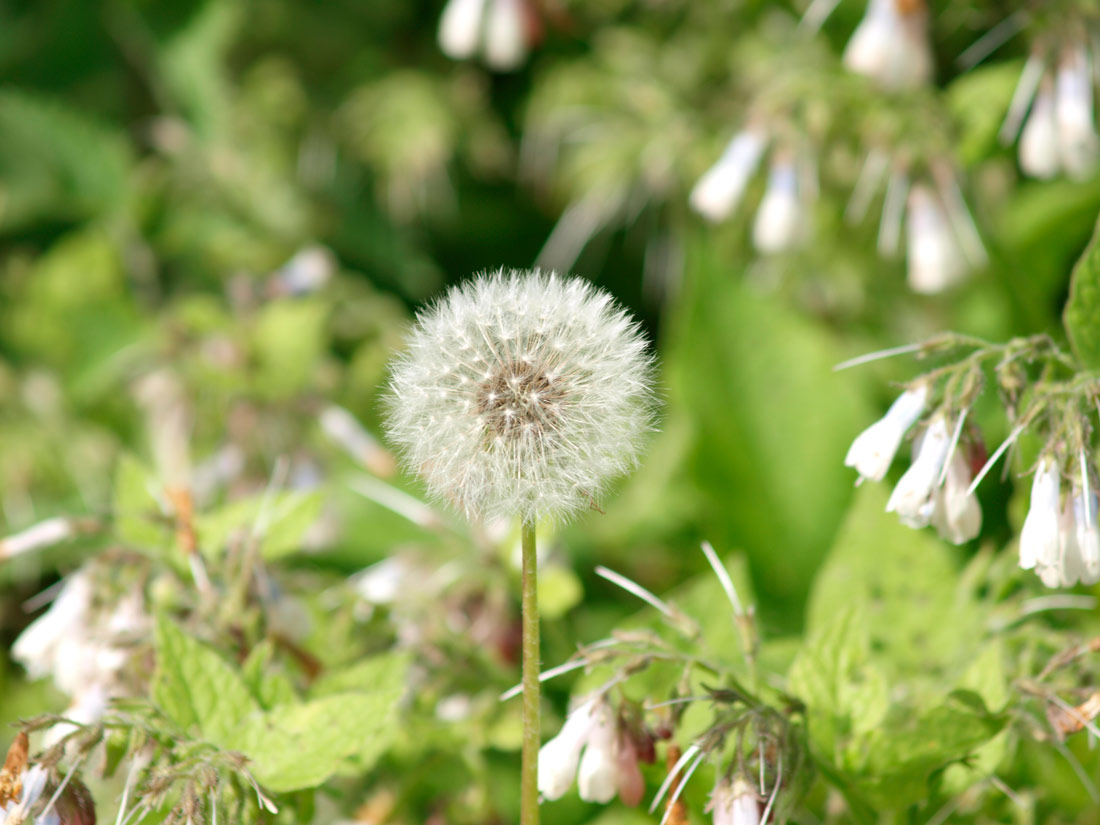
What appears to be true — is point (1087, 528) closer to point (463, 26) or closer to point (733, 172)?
point (733, 172)

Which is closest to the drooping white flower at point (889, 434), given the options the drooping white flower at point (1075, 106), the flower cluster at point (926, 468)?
the flower cluster at point (926, 468)

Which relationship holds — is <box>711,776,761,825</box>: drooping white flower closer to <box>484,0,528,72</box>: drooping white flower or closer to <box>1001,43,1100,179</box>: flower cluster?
<box>1001,43,1100,179</box>: flower cluster

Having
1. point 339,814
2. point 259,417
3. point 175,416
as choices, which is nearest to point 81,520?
point 339,814

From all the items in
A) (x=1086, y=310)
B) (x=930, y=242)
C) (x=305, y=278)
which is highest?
(x=305, y=278)

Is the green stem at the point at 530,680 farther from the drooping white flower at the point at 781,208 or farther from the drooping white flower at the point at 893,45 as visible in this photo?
the drooping white flower at the point at 893,45

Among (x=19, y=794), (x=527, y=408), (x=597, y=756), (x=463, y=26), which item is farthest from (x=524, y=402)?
(x=463, y=26)

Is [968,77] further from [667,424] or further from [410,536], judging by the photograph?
[410,536]
